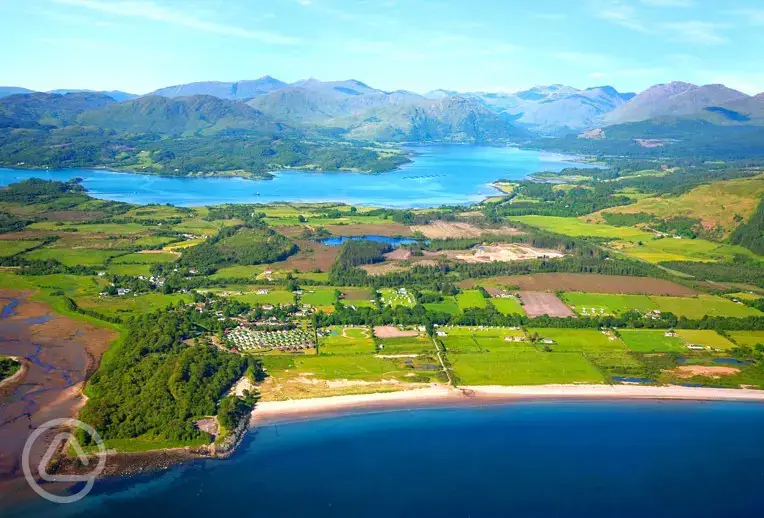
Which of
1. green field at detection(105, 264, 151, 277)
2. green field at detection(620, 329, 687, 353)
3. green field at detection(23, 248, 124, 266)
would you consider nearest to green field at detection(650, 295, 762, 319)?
green field at detection(620, 329, 687, 353)

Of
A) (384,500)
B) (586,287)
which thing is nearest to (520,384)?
(384,500)

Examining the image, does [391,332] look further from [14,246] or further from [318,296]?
[14,246]

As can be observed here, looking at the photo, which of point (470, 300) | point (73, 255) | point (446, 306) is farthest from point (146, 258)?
point (470, 300)

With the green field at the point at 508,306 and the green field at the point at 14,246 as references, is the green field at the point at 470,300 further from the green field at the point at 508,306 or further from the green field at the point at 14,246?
the green field at the point at 14,246

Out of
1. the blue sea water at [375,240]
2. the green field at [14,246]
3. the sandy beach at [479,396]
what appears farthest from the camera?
the blue sea water at [375,240]

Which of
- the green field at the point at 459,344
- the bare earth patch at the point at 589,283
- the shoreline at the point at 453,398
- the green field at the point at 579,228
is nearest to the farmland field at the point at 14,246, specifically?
the shoreline at the point at 453,398

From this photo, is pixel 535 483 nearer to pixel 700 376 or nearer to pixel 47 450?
pixel 700 376

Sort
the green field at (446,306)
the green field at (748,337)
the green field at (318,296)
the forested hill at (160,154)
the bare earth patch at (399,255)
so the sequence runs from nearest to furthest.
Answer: the green field at (748,337) < the green field at (446,306) < the green field at (318,296) < the bare earth patch at (399,255) < the forested hill at (160,154)
